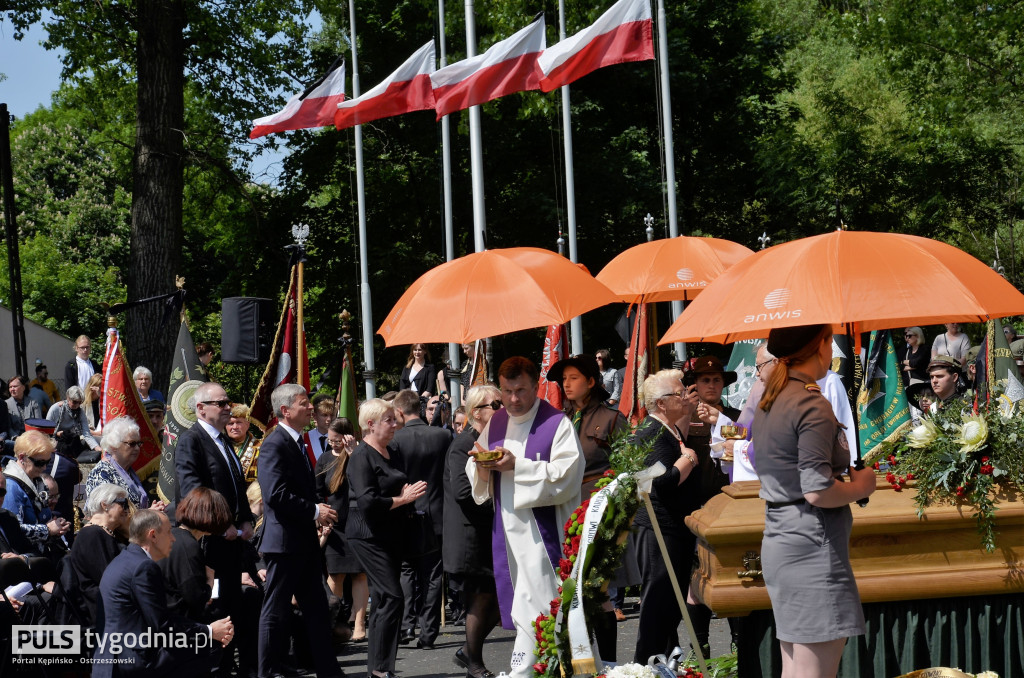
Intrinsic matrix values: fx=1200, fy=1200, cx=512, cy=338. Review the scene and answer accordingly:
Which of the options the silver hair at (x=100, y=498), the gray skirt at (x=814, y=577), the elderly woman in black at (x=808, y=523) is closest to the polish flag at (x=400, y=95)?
the silver hair at (x=100, y=498)

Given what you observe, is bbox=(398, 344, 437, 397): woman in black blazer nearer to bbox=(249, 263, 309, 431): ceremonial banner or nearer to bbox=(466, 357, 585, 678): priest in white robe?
bbox=(249, 263, 309, 431): ceremonial banner

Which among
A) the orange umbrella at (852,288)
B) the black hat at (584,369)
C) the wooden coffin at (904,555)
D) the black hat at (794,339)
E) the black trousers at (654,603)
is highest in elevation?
the orange umbrella at (852,288)

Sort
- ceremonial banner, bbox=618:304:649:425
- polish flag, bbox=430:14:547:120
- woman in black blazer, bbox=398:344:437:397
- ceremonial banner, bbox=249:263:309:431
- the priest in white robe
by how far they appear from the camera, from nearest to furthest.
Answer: the priest in white robe
ceremonial banner, bbox=249:263:309:431
ceremonial banner, bbox=618:304:649:425
polish flag, bbox=430:14:547:120
woman in black blazer, bbox=398:344:437:397

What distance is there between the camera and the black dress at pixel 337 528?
1012 centimetres

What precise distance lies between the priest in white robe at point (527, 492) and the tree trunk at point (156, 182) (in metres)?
10.9

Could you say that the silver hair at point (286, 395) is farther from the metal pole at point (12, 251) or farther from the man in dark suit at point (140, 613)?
the metal pole at point (12, 251)

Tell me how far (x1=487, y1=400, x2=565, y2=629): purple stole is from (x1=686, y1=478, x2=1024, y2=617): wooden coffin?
4.56 feet

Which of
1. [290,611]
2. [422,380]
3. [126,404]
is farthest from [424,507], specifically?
[422,380]

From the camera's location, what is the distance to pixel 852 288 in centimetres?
540

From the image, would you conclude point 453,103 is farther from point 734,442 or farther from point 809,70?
point 809,70

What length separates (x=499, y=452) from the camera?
695 cm

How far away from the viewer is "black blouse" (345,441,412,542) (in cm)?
841

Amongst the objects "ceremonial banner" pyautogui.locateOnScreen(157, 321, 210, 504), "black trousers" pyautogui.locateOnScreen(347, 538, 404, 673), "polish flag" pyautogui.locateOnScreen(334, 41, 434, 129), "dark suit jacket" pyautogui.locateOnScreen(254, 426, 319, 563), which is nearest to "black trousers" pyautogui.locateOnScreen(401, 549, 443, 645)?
"black trousers" pyautogui.locateOnScreen(347, 538, 404, 673)

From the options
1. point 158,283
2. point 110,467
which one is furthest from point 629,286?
point 158,283
